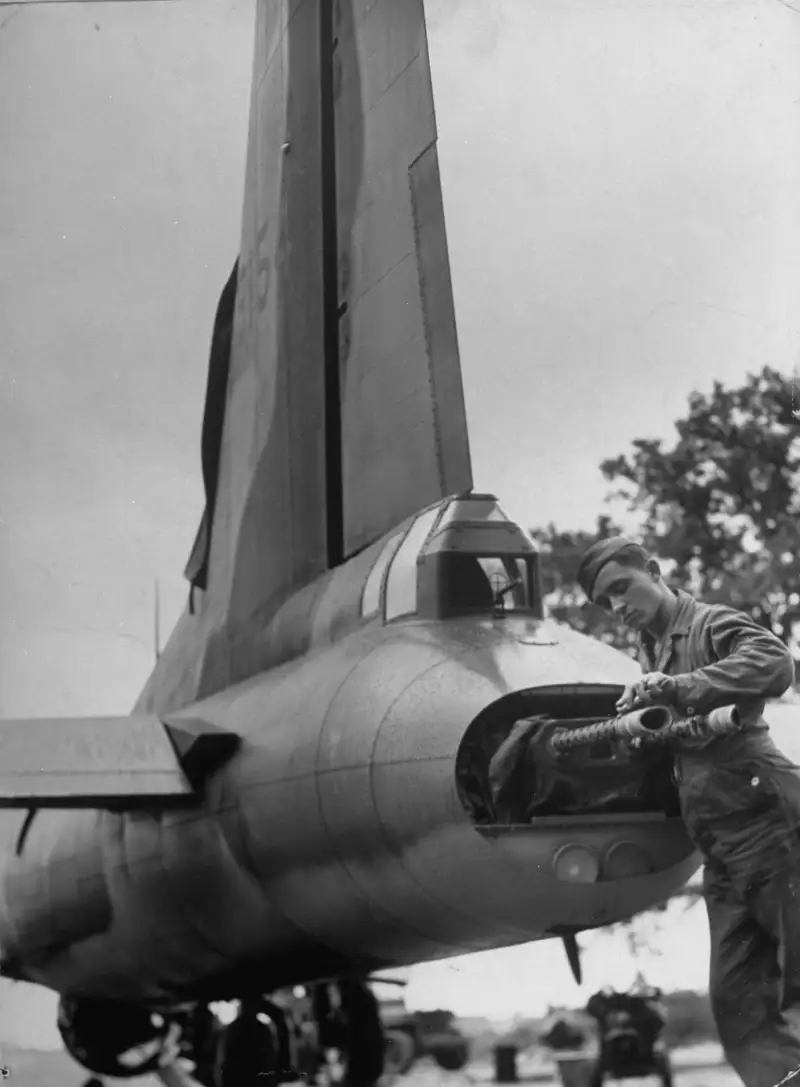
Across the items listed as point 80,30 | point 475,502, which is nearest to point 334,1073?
point 475,502

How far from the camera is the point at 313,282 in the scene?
9.20 meters

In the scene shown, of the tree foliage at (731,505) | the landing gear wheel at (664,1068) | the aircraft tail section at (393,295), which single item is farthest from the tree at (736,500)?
the landing gear wheel at (664,1068)

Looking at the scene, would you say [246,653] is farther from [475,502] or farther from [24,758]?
[475,502]

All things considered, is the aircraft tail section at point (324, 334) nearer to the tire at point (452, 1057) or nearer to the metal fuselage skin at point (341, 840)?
the metal fuselage skin at point (341, 840)

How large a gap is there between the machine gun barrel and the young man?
5 cm

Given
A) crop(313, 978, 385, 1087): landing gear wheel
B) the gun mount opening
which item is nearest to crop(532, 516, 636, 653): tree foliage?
the gun mount opening

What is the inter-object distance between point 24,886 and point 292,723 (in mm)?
4198

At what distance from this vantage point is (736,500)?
11211mm

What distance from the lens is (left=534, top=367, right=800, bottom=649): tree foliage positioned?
1068cm

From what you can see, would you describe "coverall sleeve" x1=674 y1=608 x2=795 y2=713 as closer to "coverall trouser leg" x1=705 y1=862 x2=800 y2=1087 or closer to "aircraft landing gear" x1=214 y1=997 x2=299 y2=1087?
"coverall trouser leg" x1=705 y1=862 x2=800 y2=1087

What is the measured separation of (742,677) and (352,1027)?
17.5ft

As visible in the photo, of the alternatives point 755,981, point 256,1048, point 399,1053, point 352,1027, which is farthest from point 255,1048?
point 755,981

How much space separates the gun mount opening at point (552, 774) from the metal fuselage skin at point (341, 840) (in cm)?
6

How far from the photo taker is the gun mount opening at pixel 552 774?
557cm
